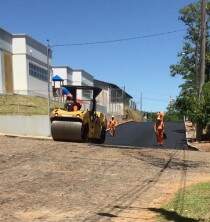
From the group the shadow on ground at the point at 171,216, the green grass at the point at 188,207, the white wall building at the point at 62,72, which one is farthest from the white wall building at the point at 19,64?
the shadow on ground at the point at 171,216

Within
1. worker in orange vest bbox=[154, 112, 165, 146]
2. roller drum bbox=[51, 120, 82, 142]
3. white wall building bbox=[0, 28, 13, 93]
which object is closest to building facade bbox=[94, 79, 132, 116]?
white wall building bbox=[0, 28, 13, 93]

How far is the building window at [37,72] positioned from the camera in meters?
53.6

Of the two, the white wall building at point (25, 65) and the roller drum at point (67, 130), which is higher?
the white wall building at point (25, 65)

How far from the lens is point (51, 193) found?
36.1ft

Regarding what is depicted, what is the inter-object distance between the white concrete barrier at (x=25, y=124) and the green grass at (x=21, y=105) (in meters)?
2.49

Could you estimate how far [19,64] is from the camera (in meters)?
51.3

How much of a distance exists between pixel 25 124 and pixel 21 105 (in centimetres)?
705

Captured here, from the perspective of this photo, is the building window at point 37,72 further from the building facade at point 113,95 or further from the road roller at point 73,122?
the road roller at point 73,122

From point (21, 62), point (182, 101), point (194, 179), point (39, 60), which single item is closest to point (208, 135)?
point (182, 101)

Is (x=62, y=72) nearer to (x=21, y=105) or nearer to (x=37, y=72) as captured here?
(x=37, y=72)

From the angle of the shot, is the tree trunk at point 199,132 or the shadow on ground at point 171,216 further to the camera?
the tree trunk at point 199,132

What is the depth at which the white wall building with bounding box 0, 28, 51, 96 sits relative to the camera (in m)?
48.5

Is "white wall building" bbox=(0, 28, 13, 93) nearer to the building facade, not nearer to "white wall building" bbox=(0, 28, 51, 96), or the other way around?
"white wall building" bbox=(0, 28, 51, 96)

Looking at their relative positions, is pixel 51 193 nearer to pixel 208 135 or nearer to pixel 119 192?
pixel 119 192
